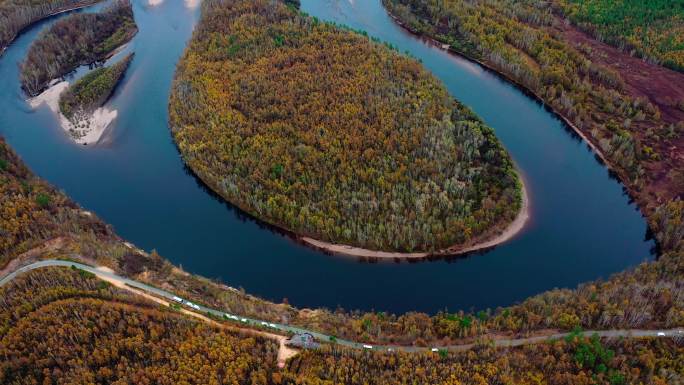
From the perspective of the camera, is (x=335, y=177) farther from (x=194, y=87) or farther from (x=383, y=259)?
(x=194, y=87)

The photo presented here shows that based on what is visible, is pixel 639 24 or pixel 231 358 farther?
pixel 639 24

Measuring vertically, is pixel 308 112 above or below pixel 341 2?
below

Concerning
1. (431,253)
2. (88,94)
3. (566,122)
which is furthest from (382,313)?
(88,94)

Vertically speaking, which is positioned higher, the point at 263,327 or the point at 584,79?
the point at 584,79

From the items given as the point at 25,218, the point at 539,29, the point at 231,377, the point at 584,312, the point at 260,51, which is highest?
the point at 539,29

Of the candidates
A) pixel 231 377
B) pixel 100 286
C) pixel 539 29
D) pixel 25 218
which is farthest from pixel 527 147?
pixel 25 218

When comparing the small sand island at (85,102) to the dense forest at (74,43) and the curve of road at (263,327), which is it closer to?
the dense forest at (74,43)

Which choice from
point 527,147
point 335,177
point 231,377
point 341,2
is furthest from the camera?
point 341,2

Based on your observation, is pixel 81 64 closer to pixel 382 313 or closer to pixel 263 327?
pixel 263 327
